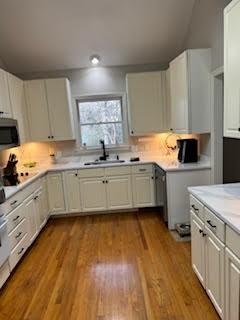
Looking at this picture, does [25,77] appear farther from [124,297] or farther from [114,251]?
[124,297]

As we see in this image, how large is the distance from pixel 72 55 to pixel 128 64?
971 millimetres

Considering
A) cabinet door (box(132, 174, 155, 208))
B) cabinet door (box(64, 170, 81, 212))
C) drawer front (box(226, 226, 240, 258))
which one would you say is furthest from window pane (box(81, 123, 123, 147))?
drawer front (box(226, 226, 240, 258))

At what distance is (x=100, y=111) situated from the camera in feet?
14.9

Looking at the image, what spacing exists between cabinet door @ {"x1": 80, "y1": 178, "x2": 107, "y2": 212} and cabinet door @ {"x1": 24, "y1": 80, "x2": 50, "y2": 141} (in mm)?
1026

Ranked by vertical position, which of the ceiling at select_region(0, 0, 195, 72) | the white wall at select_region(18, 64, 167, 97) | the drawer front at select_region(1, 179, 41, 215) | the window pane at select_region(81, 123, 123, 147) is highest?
the ceiling at select_region(0, 0, 195, 72)

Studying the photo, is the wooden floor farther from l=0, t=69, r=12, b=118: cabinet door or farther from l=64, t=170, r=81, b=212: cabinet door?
l=0, t=69, r=12, b=118: cabinet door

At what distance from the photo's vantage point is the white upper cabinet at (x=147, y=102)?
4.01m

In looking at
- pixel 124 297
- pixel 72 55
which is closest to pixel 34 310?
pixel 124 297

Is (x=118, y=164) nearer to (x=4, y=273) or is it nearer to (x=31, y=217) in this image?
(x=31, y=217)

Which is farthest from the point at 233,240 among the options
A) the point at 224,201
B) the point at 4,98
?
the point at 4,98

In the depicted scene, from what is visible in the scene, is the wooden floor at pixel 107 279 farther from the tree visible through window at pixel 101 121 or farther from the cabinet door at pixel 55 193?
the tree visible through window at pixel 101 121

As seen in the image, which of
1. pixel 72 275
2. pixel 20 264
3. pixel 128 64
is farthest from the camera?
pixel 128 64

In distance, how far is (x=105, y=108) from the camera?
452 cm

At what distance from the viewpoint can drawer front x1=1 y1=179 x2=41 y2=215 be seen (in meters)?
2.50
